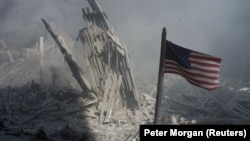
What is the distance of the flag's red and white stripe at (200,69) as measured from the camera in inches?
226

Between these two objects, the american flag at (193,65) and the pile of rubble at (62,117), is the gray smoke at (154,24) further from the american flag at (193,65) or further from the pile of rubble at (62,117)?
the american flag at (193,65)

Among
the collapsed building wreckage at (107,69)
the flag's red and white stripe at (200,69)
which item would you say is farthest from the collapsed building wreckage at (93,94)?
the flag's red and white stripe at (200,69)

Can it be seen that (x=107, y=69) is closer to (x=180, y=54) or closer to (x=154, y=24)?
(x=180, y=54)

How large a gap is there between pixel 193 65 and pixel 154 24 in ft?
75.4

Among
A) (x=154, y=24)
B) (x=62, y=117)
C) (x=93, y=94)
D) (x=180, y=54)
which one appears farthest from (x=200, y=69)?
(x=154, y=24)

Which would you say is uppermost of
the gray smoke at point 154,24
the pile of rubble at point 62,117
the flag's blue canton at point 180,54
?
the gray smoke at point 154,24

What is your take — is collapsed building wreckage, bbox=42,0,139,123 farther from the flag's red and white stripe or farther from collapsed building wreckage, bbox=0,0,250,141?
the flag's red and white stripe

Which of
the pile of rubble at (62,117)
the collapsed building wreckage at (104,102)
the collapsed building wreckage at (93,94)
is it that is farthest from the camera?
the collapsed building wreckage at (93,94)

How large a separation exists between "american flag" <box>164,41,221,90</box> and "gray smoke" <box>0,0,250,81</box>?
16.4 meters

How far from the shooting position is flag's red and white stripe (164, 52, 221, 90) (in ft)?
18.9

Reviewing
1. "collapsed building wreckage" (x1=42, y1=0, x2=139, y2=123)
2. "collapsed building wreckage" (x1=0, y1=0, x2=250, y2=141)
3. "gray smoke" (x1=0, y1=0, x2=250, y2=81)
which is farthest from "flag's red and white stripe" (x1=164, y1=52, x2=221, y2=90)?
"gray smoke" (x1=0, y1=0, x2=250, y2=81)

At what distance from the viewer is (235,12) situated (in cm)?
2691

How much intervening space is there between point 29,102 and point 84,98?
243 centimetres

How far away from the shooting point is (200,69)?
5797 millimetres
